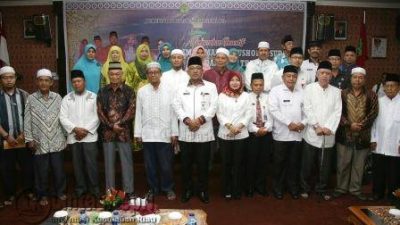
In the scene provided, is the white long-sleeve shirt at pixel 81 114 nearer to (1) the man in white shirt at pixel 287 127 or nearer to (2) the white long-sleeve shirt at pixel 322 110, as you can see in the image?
(1) the man in white shirt at pixel 287 127

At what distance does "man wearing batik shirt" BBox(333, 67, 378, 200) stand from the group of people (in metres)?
0.01

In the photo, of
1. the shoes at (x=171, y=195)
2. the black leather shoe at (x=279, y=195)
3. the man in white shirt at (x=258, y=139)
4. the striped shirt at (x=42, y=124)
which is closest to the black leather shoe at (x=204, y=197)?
the shoes at (x=171, y=195)

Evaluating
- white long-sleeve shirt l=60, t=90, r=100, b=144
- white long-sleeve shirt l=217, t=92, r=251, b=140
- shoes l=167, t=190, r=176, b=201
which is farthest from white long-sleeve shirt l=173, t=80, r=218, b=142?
white long-sleeve shirt l=60, t=90, r=100, b=144

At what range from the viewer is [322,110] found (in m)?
4.73

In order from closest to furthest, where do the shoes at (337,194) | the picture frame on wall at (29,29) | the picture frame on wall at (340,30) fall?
the shoes at (337,194) → the picture frame on wall at (29,29) → the picture frame on wall at (340,30)

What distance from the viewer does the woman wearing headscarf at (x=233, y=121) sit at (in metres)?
4.63

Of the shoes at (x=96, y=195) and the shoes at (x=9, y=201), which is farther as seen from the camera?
the shoes at (x=96, y=195)

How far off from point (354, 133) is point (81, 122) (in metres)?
3.35

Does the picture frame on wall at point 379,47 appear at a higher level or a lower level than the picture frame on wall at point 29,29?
lower

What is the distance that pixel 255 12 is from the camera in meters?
6.87

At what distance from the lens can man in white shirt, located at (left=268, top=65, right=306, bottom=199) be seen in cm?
471

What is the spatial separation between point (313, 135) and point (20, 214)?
3531mm

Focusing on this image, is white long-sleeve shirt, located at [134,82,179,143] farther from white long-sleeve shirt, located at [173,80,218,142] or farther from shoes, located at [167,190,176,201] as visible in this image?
shoes, located at [167,190,176,201]

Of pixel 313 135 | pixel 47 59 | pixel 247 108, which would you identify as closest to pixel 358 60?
pixel 313 135
